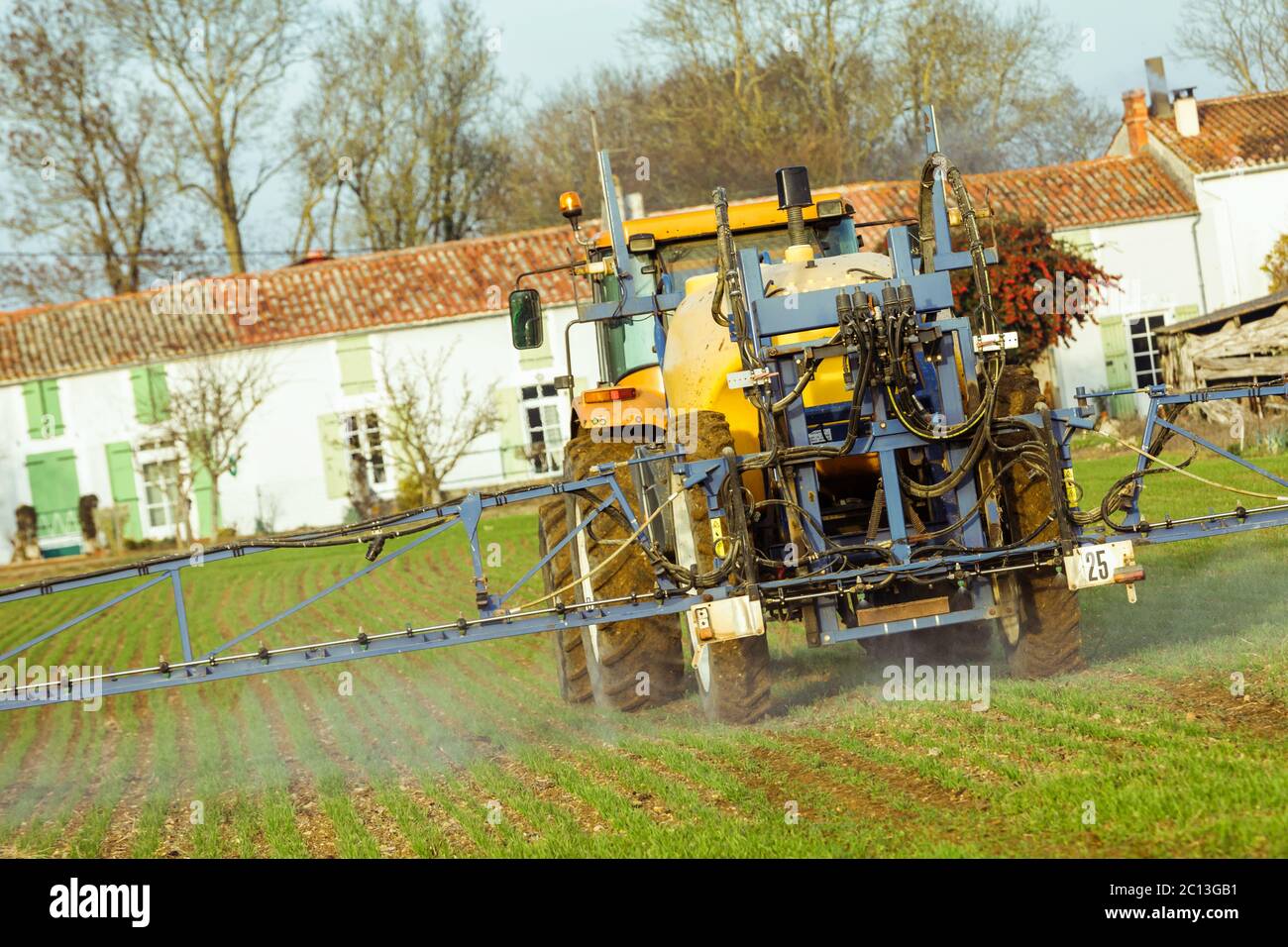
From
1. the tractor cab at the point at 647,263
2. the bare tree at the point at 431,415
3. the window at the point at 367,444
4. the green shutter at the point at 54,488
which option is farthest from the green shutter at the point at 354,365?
the tractor cab at the point at 647,263

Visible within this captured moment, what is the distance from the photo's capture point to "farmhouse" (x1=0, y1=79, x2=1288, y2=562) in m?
35.7

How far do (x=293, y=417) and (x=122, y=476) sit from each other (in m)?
4.29

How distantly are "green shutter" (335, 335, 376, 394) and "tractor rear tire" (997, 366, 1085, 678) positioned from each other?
95.5ft

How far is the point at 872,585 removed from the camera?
8.00 metres

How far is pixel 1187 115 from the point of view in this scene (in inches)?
1473

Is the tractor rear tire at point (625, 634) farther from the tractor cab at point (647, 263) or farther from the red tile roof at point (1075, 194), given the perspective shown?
the red tile roof at point (1075, 194)

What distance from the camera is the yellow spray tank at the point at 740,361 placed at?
28.5 feet

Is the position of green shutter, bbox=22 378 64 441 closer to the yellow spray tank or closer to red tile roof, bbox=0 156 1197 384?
red tile roof, bbox=0 156 1197 384

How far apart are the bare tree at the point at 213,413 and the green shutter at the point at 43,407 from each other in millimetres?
3003

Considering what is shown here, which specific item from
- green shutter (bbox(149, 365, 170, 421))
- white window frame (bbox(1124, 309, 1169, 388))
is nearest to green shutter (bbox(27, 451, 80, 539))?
green shutter (bbox(149, 365, 170, 421))

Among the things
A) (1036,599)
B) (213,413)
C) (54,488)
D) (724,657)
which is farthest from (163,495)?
(1036,599)
